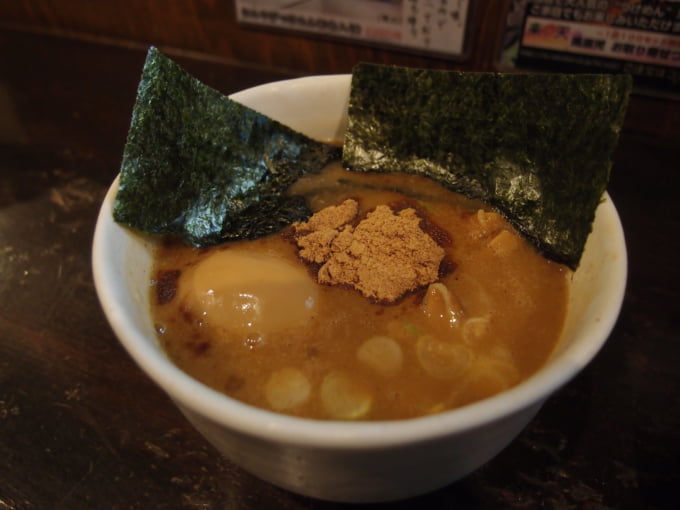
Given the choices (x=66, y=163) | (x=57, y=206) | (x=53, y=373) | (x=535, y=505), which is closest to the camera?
(x=535, y=505)

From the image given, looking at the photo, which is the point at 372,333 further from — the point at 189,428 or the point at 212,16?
the point at 212,16

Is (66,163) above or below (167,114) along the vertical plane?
below

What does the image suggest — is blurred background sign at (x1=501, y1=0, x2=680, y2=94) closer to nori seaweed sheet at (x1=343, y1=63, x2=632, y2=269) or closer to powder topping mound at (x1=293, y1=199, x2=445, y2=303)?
nori seaweed sheet at (x1=343, y1=63, x2=632, y2=269)

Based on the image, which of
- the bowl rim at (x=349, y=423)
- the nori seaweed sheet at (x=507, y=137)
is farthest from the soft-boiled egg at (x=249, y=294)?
the nori seaweed sheet at (x=507, y=137)

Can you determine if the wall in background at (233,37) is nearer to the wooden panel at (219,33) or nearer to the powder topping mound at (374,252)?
the wooden panel at (219,33)

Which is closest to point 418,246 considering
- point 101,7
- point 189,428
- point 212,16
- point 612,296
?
point 612,296
